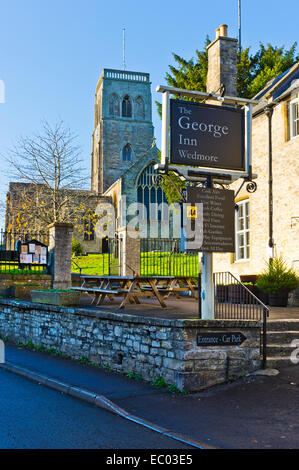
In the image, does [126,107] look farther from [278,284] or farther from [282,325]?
[282,325]

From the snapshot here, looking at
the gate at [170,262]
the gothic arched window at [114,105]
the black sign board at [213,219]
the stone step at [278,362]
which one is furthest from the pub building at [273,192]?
the gothic arched window at [114,105]

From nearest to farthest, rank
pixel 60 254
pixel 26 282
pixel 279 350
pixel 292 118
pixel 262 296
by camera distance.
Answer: pixel 279 350
pixel 262 296
pixel 292 118
pixel 26 282
pixel 60 254

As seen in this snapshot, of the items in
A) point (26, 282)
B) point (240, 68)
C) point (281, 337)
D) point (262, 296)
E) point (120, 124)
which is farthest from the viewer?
point (120, 124)

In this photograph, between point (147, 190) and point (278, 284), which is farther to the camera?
point (147, 190)

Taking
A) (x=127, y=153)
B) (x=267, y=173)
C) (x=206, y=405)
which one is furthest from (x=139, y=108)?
(x=206, y=405)

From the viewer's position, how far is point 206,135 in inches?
315

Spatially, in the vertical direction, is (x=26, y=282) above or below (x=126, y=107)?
below

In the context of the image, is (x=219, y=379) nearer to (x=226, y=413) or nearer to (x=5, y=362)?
(x=226, y=413)

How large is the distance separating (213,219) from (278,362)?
99.4 inches

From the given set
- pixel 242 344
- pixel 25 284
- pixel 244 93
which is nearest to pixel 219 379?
pixel 242 344

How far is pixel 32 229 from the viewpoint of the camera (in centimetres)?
2584

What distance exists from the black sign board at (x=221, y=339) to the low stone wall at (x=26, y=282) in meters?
9.24

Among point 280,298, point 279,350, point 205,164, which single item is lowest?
point 279,350

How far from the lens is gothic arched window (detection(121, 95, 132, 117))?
62500 millimetres
